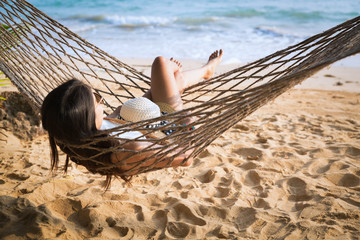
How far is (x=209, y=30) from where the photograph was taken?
742 centimetres

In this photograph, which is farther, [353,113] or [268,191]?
[353,113]

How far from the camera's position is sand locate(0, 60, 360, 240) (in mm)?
1374

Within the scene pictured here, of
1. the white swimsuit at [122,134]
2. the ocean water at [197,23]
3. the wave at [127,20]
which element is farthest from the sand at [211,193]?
the wave at [127,20]

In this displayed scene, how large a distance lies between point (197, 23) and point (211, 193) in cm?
715

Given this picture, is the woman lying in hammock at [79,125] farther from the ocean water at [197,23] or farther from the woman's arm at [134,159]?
the ocean water at [197,23]

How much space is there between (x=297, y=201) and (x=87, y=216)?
37.4 inches

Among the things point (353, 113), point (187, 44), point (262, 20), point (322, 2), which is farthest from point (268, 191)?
point (322, 2)

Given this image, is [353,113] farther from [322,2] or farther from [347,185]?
[322,2]

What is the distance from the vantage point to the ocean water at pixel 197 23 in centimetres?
570

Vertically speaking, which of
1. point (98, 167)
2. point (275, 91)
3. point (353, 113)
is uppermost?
point (275, 91)

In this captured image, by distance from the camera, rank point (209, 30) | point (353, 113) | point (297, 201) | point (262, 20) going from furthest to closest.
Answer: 1. point (262, 20)
2. point (209, 30)
3. point (353, 113)
4. point (297, 201)

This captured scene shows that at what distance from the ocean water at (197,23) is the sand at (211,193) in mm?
2932

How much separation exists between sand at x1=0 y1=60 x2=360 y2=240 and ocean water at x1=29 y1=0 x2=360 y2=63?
2932 millimetres

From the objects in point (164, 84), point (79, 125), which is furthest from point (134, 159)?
point (164, 84)
